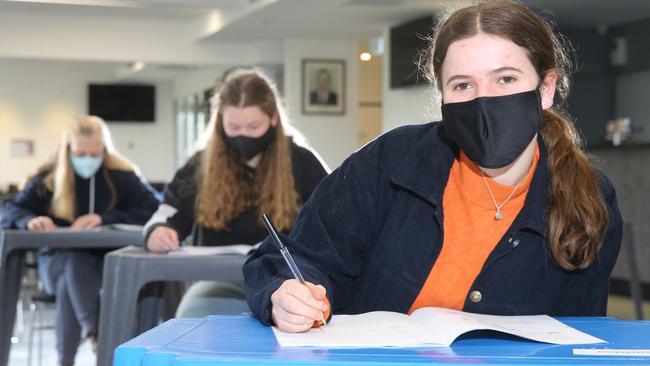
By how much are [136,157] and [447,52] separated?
56.0 feet

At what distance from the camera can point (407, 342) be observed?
3.57 ft

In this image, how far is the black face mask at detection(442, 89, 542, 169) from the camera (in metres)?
1.45

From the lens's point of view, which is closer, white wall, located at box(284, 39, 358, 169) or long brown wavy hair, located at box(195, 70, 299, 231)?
long brown wavy hair, located at box(195, 70, 299, 231)

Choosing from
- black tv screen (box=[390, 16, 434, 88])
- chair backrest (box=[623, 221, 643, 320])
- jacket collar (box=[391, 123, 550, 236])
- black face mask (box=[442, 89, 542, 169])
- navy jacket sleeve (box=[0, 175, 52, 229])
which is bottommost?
chair backrest (box=[623, 221, 643, 320])

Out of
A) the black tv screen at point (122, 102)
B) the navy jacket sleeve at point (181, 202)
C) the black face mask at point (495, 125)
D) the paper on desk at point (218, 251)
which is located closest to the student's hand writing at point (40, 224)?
the navy jacket sleeve at point (181, 202)

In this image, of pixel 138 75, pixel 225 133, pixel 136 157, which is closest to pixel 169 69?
pixel 138 75

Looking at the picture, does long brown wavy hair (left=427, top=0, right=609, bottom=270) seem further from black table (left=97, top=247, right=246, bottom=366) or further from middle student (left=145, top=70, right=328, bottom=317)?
middle student (left=145, top=70, right=328, bottom=317)

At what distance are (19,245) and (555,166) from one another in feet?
7.94

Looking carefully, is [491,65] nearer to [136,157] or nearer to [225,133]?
[225,133]

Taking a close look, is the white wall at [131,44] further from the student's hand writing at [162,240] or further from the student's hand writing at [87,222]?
the student's hand writing at [162,240]

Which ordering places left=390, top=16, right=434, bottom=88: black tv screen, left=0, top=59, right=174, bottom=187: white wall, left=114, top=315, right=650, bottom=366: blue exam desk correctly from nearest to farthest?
left=114, top=315, right=650, bottom=366: blue exam desk, left=390, top=16, right=434, bottom=88: black tv screen, left=0, top=59, right=174, bottom=187: white wall

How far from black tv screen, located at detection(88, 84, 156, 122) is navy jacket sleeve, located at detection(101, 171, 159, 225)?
42.2ft

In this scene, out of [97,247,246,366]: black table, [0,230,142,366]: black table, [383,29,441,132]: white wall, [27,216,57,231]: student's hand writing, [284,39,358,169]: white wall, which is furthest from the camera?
[284,39,358,169]: white wall

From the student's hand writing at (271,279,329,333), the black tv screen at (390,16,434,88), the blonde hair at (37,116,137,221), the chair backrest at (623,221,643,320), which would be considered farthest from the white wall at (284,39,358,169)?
the student's hand writing at (271,279,329,333)
